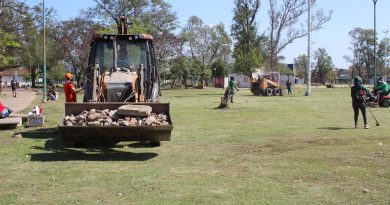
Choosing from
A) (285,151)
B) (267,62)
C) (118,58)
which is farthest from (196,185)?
(267,62)

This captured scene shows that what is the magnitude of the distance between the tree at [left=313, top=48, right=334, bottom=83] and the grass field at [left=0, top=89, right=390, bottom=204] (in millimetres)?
105820

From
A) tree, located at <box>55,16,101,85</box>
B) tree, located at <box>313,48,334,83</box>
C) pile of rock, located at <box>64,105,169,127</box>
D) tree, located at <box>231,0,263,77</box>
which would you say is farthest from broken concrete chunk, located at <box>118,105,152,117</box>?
tree, located at <box>313,48,334,83</box>

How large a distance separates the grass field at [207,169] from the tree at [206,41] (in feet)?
242

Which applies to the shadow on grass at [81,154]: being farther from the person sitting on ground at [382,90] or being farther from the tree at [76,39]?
the tree at [76,39]

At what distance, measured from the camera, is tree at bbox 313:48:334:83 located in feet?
383

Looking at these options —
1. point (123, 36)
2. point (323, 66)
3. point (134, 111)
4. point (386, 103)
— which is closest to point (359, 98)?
point (123, 36)

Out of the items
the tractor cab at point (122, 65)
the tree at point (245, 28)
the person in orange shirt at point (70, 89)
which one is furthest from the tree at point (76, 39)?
the tractor cab at point (122, 65)

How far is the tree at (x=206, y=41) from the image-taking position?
88.3 m

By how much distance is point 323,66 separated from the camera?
4601 inches

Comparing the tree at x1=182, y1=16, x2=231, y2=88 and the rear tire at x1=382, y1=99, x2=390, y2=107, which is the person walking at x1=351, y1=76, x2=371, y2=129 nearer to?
the rear tire at x1=382, y1=99, x2=390, y2=107

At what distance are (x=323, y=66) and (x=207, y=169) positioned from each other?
11242 cm

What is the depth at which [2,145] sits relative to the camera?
1142cm

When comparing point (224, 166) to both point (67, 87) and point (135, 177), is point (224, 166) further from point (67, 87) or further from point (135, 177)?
point (67, 87)

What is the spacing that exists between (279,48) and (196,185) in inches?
1947
